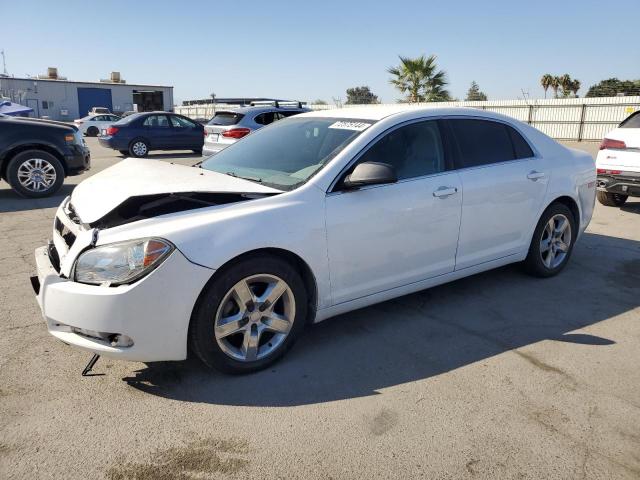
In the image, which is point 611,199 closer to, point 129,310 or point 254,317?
point 254,317

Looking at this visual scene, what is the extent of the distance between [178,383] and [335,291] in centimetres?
112

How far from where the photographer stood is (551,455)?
2.56 meters

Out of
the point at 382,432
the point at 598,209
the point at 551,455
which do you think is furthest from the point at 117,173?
the point at 598,209

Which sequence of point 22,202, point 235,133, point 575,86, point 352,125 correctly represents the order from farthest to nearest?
1. point 575,86
2. point 235,133
3. point 22,202
4. point 352,125

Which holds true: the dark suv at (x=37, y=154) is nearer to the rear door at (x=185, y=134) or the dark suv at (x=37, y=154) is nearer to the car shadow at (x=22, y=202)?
the car shadow at (x=22, y=202)

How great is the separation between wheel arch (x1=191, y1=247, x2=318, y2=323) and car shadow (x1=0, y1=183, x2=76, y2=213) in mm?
6385

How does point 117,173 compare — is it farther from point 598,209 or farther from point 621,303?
point 598,209

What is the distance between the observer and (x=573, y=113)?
1006 inches

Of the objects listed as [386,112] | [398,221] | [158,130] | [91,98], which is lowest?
[398,221]

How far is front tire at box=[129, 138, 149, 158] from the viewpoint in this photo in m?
16.8

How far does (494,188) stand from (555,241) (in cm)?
119

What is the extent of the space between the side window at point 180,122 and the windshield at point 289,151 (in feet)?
45.2

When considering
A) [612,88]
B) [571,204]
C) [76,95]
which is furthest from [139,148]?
[76,95]

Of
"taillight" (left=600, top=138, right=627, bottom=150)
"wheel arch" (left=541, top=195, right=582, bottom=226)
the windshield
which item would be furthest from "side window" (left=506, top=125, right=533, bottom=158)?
"taillight" (left=600, top=138, right=627, bottom=150)
